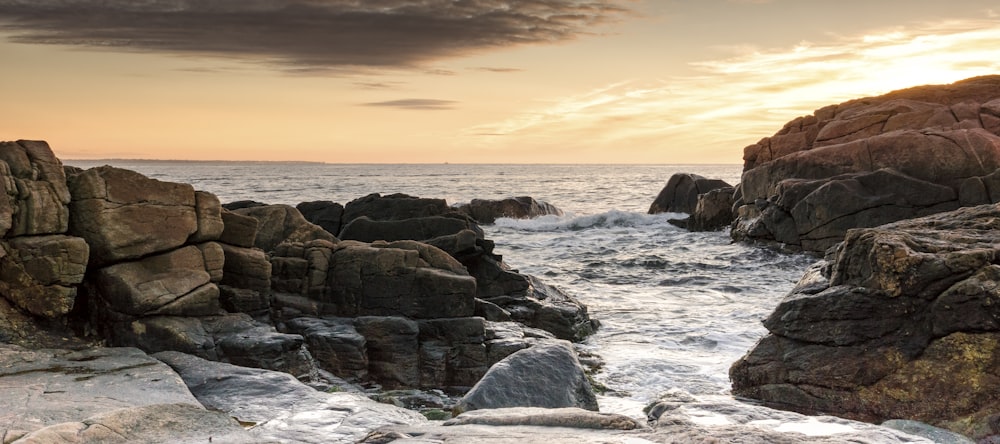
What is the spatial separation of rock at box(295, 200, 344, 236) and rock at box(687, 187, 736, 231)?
74.7 feet

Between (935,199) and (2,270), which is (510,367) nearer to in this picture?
(2,270)

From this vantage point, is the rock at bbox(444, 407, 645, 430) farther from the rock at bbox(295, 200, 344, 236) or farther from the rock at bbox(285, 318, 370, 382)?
the rock at bbox(295, 200, 344, 236)

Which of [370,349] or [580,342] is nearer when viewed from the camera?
[370,349]

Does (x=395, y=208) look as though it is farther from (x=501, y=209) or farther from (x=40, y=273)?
(x=501, y=209)

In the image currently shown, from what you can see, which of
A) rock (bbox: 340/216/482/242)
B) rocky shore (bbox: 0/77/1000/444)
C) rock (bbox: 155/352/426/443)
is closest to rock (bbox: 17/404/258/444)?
rocky shore (bbox: 0/77/1000/444)

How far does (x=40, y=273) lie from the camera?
38.2ft

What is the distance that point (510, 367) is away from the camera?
A: 948 centimetres

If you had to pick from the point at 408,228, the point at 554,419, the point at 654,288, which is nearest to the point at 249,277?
the point at 554,419

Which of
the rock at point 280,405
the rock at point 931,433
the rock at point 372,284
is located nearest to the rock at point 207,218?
the rock at point 372,284

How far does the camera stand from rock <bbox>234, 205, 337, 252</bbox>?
1761 cm

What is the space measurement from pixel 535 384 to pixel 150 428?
4.45 metres

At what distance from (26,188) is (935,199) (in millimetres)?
30936

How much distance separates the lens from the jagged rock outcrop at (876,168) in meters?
30.2

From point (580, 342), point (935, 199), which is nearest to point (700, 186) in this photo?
point (935, 199)
